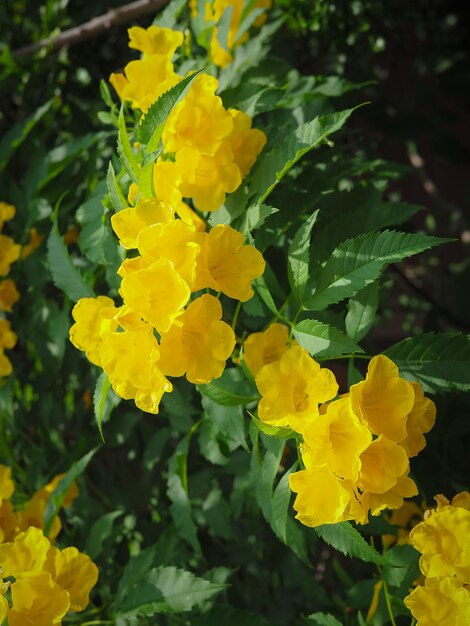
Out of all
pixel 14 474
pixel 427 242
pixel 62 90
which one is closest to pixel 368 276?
pixel 427 242

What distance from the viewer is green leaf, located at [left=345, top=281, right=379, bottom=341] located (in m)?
0.77

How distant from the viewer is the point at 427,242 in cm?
67

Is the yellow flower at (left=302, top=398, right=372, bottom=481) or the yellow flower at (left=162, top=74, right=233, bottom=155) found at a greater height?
the yellow flower at (left=162, top=74, right=233, bottom=155)

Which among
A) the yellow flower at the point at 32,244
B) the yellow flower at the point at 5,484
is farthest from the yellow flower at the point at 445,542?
the yellow flower at the point at 32,244

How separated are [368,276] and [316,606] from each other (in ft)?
2.66

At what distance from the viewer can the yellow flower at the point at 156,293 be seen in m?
0.66

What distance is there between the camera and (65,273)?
3.05ft

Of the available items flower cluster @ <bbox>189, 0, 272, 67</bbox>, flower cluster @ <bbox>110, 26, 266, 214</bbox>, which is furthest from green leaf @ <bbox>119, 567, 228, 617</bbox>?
flower cluster @ <bbox>189, 0, 272, 67</bbox>

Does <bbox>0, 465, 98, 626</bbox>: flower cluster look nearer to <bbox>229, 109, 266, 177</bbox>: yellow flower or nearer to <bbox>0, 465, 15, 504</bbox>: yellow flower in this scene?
<bbox>0, 465, 15, 504</bbox>: yellow flower

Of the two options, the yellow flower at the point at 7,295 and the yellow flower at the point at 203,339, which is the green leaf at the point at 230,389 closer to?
the yellow flower at the point at 203,339

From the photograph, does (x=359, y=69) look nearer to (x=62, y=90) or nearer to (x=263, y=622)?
(x=62, y=90)

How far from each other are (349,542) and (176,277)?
12.4 inches

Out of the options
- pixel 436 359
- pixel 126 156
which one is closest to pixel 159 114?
pixel 126 156

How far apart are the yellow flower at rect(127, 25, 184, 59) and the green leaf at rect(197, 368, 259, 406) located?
1.38 feet
